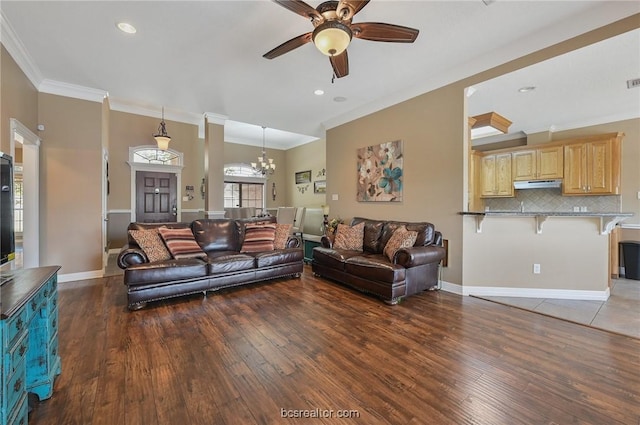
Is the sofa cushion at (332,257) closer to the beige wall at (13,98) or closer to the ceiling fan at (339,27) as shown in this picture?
the ceiling fan at (339,27)

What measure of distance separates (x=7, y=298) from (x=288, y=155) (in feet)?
28.2

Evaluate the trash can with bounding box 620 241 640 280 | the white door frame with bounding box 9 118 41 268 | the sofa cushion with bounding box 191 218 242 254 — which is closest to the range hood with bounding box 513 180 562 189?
the trash can with bounding box 620 241 640 280

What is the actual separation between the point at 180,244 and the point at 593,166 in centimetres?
678

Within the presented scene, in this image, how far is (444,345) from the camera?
7.52ft

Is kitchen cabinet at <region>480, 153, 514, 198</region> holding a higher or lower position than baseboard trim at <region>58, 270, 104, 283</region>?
higher

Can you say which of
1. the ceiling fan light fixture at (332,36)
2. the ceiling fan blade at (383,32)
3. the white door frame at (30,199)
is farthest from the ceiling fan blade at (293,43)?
the white door frame at (30,199)

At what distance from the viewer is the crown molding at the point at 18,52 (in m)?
2.74

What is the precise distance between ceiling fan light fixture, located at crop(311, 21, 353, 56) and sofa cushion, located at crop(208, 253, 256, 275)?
9.00ft

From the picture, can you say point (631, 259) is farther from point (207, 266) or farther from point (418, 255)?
point (207, 266)

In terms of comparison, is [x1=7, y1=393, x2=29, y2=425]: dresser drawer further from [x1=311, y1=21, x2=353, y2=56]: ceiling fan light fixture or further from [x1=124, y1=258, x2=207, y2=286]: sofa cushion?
[x1=311, y1=21, x2=353, y2=56]: ceiling fan light fixture

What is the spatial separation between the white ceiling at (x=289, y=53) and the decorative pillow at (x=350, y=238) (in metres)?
2.14

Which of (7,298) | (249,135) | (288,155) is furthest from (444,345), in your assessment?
(288,155)

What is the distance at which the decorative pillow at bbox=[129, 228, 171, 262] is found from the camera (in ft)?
11.4

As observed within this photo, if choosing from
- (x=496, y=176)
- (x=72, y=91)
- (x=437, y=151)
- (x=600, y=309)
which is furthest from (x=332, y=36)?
(x=496, y=176)
